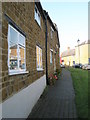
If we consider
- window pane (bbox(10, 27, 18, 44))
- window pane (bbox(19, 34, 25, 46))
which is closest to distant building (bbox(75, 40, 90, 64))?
window pane (bbox(19, 34, 25, 46))

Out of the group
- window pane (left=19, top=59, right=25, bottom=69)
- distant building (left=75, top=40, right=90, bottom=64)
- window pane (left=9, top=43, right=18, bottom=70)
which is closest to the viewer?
window pane (left=9, top=43, right=18, bottom=70)

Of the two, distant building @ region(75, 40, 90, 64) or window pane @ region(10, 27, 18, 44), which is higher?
distant building @ region(75, 40, 90, 64)

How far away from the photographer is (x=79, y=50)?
69438mm

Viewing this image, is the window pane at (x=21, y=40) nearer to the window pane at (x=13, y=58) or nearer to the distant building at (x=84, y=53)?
the window pane at (x=13, y=58)

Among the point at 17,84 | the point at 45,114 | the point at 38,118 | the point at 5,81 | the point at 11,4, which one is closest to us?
the point at 5,81

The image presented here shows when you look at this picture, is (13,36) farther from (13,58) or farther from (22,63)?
(22,63)

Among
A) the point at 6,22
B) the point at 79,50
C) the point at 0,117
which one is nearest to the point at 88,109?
the point at 0,117

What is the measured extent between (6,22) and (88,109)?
461cm

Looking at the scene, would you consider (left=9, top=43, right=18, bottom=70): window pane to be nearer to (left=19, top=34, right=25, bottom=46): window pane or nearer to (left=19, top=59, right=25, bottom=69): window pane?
(left=19, top=59, right=25, bottom=69): window pane

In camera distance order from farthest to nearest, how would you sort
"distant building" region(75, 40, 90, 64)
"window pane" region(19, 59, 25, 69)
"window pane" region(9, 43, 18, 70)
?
"distant building" region(75, 40, 90, 64) → "window pane" region(19, 59, 25, 69) → "window pane" region(9, 43, 18, 70)

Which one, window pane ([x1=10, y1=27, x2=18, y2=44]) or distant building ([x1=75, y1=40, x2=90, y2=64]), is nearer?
window pane ([x1=10, y1=27, x2=18, y2=44])

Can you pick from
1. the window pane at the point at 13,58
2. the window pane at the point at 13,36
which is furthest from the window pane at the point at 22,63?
the window pane at the point at 13,36

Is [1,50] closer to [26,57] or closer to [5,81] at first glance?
[5,81]

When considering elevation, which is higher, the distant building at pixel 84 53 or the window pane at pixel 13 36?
the distant building at pixel 84 53
